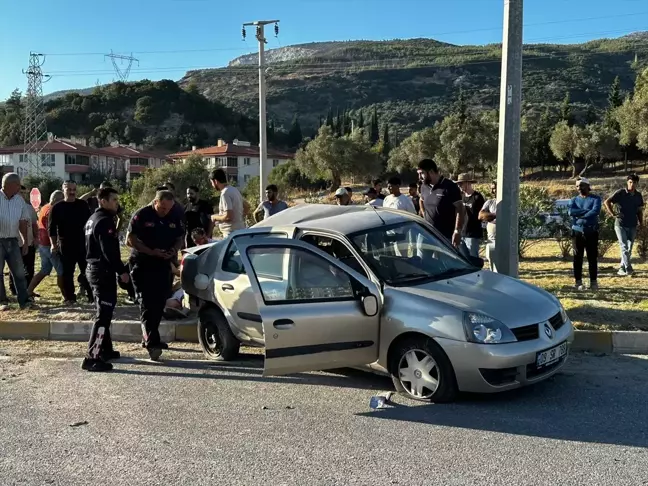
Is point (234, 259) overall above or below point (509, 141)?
below

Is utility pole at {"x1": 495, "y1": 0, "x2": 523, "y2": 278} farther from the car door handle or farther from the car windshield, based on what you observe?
the car door handle

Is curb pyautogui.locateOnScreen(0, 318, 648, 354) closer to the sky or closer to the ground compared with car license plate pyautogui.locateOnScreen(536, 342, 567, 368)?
closer to the ground

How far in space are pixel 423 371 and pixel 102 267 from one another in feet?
11.2

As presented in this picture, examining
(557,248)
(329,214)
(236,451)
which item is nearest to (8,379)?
(236,451)

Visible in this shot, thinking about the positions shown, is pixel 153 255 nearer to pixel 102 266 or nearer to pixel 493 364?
pixel 102 266

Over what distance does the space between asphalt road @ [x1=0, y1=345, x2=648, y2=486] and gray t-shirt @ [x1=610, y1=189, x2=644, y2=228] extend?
498cm

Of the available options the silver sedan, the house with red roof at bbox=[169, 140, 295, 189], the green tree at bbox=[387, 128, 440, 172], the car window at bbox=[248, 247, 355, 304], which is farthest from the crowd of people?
the house with red roof at bbox=[169, 140, 295, 189]

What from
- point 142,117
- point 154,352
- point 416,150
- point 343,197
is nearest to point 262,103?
point 343,197

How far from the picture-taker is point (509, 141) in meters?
7.57

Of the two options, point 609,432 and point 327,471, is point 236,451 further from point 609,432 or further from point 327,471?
point 609,432

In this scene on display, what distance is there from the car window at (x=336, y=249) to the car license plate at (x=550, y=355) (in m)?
1.55

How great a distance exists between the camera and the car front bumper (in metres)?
4.77

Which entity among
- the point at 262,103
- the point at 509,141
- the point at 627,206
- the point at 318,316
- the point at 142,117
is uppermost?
the point at 142,117

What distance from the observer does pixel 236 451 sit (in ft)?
13.9
